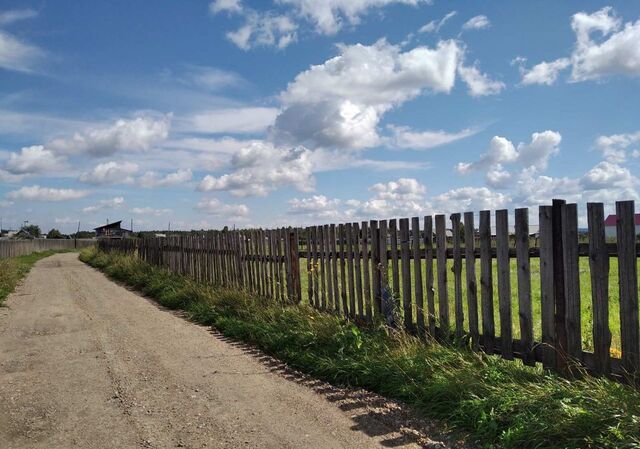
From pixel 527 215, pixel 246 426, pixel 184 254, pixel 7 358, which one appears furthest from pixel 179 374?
pixel 184 254

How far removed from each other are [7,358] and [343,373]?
479 cm

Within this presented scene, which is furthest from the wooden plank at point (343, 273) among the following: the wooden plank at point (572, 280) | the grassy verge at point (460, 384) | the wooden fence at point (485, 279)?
the wooden plank at point (572, 280)

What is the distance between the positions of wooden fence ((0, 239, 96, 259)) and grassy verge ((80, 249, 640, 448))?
33594 mm

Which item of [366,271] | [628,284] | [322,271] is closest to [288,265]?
[322,271]

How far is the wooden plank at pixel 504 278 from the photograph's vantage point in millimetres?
5383

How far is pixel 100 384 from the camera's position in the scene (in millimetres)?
5898

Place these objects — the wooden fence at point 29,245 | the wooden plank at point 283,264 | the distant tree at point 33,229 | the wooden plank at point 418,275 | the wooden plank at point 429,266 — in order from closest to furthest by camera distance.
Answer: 1. the wooden plank at point 429,266
2. the wooden plank at point 418,275
3. the wooden plank at point 283,264
4. the wooden fence at point 29,245
5. the distant tree at point 33,229

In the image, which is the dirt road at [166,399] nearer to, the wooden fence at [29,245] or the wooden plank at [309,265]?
the wooden plank at [309,265]

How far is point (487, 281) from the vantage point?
18.5ft

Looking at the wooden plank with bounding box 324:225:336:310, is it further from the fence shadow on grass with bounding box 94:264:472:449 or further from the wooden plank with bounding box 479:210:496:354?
the wooden plank with bounding box 479:210:496:354

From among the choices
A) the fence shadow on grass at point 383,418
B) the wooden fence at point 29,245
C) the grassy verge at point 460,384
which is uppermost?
the wooden fence at point 29,245

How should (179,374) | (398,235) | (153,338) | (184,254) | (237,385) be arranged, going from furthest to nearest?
(184,254) < (153,338) < (398,235) < (179,374) < (237,385)

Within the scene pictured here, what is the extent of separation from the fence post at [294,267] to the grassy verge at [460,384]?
0.81 m

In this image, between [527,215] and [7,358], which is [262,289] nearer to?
[7,358]
